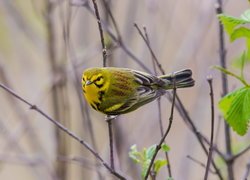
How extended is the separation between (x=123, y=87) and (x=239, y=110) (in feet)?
1.72

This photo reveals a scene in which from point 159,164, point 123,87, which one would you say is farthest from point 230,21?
point 123,87

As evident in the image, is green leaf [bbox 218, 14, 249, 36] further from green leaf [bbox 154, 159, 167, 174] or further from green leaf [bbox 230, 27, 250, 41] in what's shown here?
green leaf [bbox 154, 159, 167, 174]

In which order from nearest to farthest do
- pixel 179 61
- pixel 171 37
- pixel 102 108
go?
pixel 102 108 < pixel 179 61 < pixel 171 37

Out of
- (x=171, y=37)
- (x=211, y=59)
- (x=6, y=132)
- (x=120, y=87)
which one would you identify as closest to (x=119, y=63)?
(x=211, y=59)

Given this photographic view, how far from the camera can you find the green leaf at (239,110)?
4.76 feet

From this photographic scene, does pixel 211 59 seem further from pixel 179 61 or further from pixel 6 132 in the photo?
pixel 6 132

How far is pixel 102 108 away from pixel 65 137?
82cm

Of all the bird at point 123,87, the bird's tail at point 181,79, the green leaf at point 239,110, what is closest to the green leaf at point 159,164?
the green leaf at point 239,110

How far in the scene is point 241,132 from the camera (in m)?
1.48

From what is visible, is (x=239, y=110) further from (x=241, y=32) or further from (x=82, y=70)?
(x=82, y=70)

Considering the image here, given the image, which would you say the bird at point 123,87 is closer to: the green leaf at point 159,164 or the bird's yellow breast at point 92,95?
the bird's yellow breast at point 92,95

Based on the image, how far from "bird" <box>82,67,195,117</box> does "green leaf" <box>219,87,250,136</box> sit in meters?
0.35

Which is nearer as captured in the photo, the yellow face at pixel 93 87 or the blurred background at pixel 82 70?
the yellow face at pixel 93 87

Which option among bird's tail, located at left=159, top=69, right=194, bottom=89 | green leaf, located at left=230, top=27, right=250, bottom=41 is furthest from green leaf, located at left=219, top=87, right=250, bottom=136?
bird's tail, located at left=159, top=69, right=194, bottom=89
